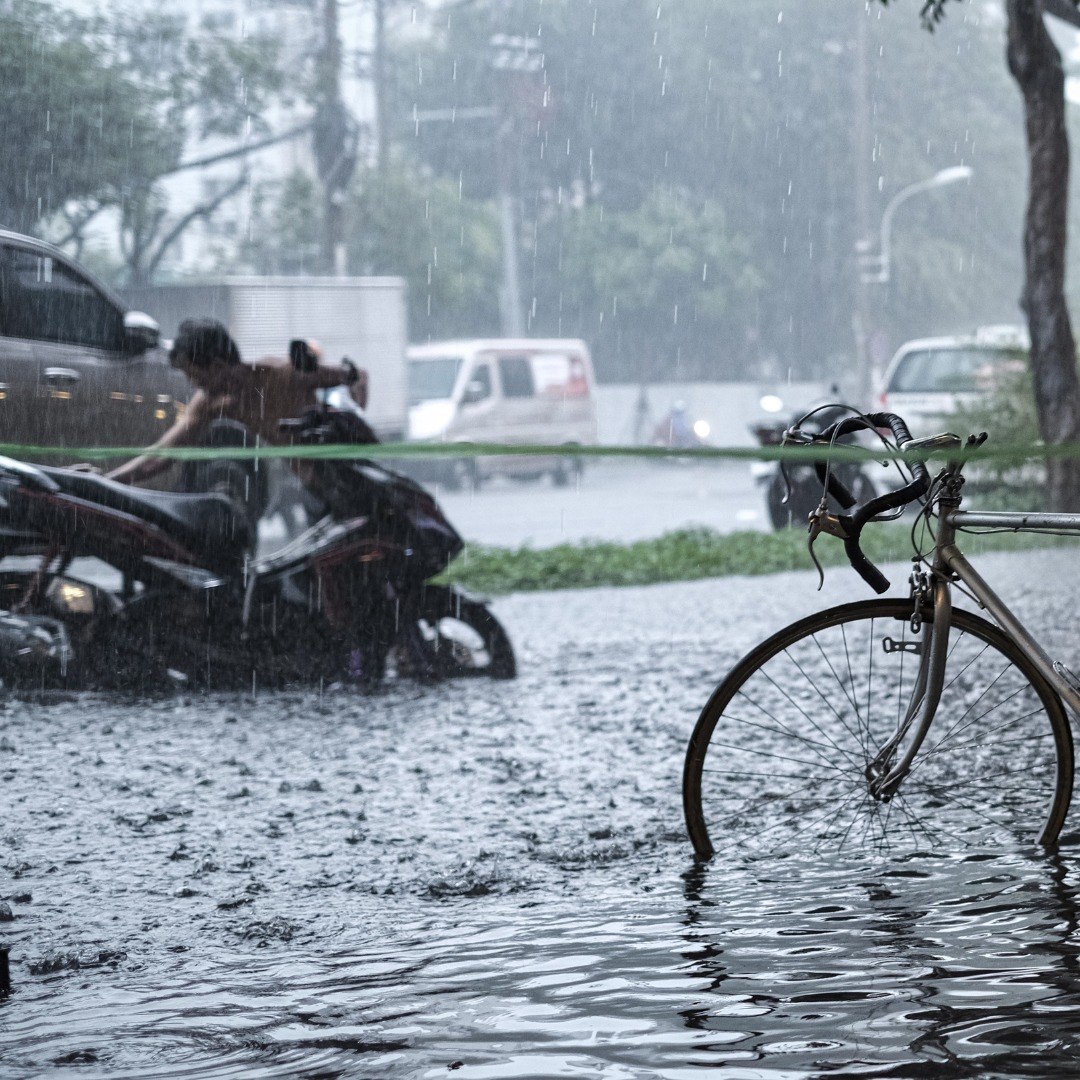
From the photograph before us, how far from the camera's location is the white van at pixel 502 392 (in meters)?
8.99

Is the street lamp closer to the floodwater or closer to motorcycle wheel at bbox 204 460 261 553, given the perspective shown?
motorcycle wheel at bbox 204 460 261 553

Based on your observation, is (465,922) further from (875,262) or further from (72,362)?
(875,262)

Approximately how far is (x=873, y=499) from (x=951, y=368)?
10546mm

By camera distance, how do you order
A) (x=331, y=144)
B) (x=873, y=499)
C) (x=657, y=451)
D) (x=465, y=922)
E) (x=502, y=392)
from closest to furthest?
(x=873, y=499) → (x=465, y=922) → (x=657, y=451) → (x=331, y=144) → (x=502, y=392)

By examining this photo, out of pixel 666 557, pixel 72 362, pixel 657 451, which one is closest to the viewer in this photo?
pixel 657 451

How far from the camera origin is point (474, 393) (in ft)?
31.3

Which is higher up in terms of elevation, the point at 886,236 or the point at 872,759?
the point at 886,236

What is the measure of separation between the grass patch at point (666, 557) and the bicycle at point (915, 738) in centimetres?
535

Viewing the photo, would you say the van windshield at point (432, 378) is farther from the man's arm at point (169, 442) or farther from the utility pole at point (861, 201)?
the utility pole at point (861, 201)

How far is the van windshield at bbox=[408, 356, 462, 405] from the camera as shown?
8.80m

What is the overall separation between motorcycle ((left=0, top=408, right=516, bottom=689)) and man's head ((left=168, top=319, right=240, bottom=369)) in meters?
0.63

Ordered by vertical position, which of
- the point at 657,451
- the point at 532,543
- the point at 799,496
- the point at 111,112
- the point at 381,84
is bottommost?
the point at 532,543

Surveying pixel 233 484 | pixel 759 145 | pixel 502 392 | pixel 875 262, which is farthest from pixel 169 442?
pixel 875 262

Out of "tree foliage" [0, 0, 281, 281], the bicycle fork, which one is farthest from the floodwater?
"tree foliage" [0, 0, 281, 281]
